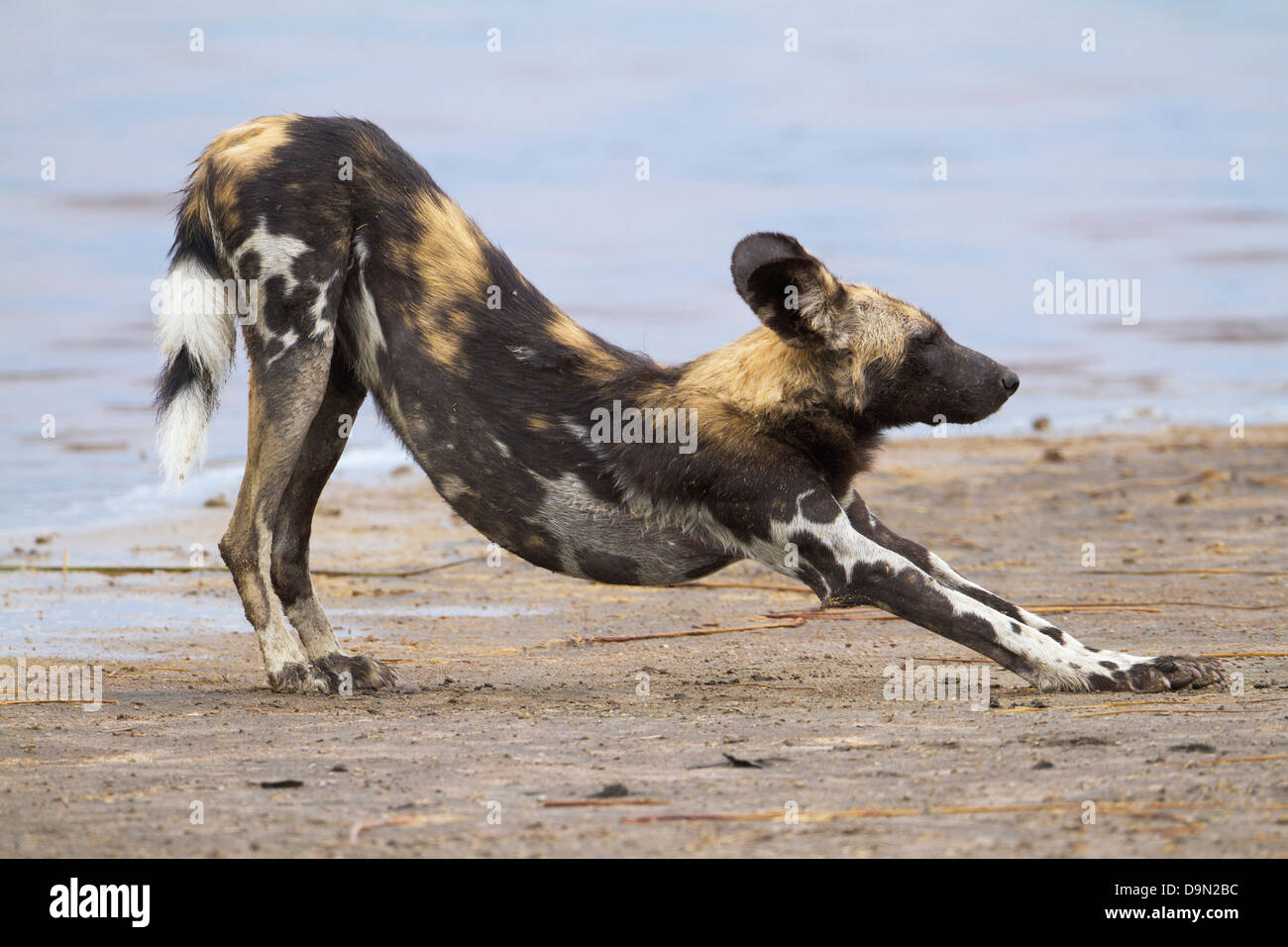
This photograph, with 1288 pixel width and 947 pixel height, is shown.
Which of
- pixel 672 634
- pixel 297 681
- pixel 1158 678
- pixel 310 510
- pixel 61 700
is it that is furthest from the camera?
pixel 672 634

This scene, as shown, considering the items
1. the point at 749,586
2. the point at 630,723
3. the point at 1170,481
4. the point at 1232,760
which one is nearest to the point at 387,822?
the point at 630,723

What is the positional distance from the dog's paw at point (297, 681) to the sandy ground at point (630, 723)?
56 millimetres

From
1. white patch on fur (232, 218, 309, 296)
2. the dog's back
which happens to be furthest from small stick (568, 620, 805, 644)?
Answer: white patch on fur (232, 218, 309, 296)

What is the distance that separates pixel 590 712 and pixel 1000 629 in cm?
144

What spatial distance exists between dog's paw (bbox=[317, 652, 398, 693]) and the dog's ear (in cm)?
194

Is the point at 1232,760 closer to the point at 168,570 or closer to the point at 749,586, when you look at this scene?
the point at 749,586

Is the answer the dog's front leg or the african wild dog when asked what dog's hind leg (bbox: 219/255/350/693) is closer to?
the african wild dog

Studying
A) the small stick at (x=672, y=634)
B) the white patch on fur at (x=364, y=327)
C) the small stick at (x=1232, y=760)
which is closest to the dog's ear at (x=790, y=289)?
the white patch on fur at (x=364, y=327)

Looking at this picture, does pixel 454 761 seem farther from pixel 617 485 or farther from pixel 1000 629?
pixel 1000 629

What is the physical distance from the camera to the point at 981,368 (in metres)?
5.97

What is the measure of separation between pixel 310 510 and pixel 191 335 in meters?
0.88

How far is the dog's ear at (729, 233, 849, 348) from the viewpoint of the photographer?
18.7 ft

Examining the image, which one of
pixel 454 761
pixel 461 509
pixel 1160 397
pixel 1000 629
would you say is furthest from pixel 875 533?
pixel 1160 397

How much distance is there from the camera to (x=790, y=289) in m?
5.75
